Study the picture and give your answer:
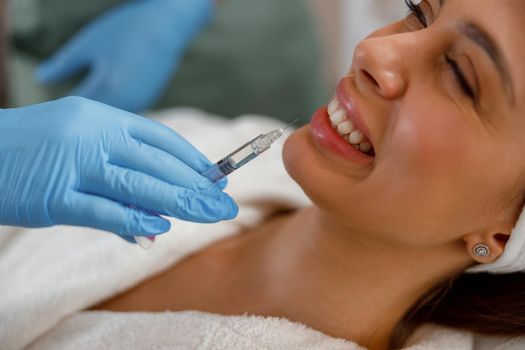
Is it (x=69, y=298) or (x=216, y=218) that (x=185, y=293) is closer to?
(x=69, y=298)

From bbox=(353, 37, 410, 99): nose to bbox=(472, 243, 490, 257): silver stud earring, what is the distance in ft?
0.96

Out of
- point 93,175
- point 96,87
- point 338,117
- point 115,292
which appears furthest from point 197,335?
point 96,87

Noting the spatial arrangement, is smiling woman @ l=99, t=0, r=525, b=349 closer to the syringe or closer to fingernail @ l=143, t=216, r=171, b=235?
the syringe

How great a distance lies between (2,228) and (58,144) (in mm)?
569

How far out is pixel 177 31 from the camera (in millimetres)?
2068

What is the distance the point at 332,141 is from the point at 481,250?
0.31 meters

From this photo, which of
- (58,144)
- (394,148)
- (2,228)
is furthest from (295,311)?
(2,228)

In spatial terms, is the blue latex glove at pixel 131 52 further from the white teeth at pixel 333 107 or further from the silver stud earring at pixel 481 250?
the silver stud earring at pixel 481 250

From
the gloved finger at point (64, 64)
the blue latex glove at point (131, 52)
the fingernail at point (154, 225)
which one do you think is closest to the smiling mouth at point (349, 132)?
the fingernail at point (154, 225)

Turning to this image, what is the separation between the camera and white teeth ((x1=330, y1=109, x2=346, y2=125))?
1080 millimetres

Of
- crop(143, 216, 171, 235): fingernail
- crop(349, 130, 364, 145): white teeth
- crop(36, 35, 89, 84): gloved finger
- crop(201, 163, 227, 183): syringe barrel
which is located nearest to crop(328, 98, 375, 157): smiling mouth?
crop(349, 130, 364, 145): white teeth

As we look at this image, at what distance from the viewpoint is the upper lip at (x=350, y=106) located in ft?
3.42

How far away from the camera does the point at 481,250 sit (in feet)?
3.54

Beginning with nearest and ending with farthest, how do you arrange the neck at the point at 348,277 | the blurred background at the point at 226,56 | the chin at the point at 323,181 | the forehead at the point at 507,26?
the forehead at the point at 507,26
the chin at the point at 323,181
the neck at the point at 348,277
the blurred background at the point at 226,56
